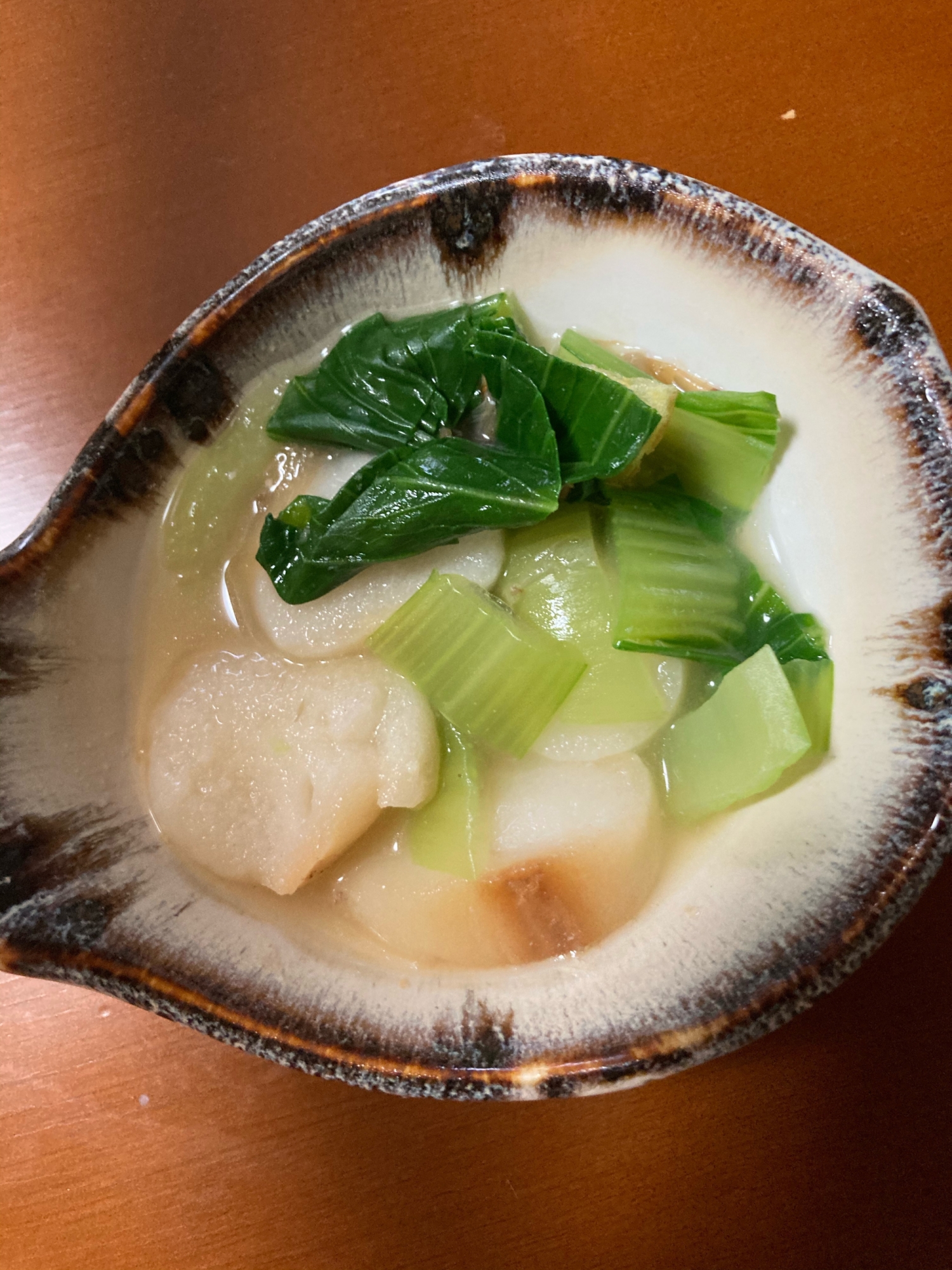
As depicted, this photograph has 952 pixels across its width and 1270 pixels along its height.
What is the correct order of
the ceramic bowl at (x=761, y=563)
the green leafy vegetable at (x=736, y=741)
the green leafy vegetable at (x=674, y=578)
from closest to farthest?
1. the ceramic bowl at (x=761, y=563)
2. the green leafy vegetable at (x=736, y=741)
3. the green leafy vegetable at (x=674, y=578)

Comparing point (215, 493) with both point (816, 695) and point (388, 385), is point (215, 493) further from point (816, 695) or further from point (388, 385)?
point (816, 695)

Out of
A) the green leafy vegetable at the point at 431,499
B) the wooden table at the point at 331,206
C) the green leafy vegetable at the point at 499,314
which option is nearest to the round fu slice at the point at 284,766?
the green leafy vegetable at the point at 431,499

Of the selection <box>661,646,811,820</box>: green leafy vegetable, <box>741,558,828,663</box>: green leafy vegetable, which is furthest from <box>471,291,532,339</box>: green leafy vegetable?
<box>661,646,811,820</box>: green leafy vegetable

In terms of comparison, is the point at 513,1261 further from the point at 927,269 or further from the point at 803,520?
the point at 927,269

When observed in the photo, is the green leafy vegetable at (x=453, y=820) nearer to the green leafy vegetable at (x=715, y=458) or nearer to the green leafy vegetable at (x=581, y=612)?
the green leafy vegetable at (x=581, y=612)

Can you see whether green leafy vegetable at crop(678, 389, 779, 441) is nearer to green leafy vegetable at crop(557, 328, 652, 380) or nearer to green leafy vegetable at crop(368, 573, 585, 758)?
green leafy vegetable at crop(557, 328, 652, 380)

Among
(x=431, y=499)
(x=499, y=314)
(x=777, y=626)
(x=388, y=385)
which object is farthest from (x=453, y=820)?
(x=499, y=314)

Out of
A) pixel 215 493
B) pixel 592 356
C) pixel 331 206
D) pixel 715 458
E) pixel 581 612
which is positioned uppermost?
pixel 331 206
